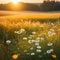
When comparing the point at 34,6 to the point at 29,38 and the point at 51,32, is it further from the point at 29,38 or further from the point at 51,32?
the point at 29,38

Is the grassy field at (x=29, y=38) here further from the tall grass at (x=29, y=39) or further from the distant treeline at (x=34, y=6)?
the distant treeline at (x=34, y=6)

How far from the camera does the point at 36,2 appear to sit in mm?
5441

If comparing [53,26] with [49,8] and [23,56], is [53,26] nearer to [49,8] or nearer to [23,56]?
[49,8]

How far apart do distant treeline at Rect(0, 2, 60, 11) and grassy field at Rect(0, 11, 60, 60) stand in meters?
0.21

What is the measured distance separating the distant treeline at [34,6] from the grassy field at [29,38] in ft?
0.69

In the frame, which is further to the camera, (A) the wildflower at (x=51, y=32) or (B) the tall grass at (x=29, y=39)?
(A) the wildflower at (x=51, y=32)

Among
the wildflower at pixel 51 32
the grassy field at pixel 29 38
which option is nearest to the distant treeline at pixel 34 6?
the grassy field at pixel 29 38

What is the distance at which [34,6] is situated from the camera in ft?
17.9

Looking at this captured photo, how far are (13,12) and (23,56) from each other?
1023 mm

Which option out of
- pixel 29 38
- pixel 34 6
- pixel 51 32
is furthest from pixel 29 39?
pixel 34 6

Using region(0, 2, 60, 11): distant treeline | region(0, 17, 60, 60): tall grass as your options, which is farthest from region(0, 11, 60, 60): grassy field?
region(0, 2, 60, 11): distant treeline

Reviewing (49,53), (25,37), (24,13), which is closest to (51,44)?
(49,53)

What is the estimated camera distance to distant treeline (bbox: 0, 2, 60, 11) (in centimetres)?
519

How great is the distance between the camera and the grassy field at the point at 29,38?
15.7ft
